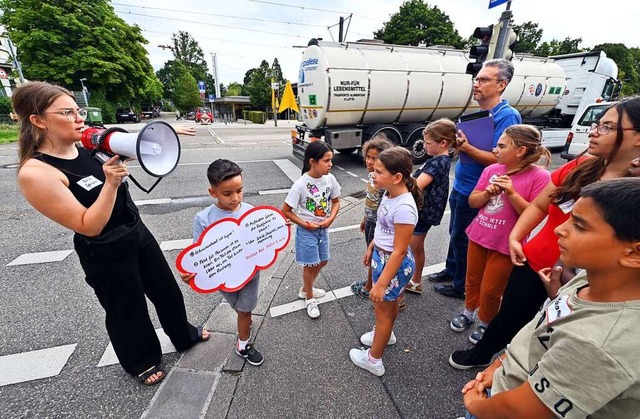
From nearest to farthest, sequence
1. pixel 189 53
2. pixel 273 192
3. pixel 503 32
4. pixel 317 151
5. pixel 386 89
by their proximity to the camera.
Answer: pixel 317 151, pixel 503 32, pixel 273 192, pixel 386 89, pixel 189 53

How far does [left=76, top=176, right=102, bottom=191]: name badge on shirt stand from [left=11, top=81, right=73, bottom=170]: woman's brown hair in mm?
246

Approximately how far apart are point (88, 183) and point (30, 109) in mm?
443

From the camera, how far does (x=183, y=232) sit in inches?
171

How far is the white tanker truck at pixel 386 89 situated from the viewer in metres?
7.28

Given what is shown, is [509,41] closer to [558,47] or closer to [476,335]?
[476,335]

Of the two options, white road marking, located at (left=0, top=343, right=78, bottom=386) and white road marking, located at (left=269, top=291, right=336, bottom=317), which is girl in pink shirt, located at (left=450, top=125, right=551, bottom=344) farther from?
white road marking, located at (left=0, top=343, right=78, bottom=386)

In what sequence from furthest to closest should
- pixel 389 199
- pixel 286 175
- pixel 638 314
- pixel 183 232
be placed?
pixel 286 175 → pixel 183 232 → pixel 389 199 → pixel 638 314

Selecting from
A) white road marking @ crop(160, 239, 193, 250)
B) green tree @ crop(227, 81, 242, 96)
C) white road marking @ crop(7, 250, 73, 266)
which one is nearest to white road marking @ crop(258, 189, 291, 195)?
white road marking @ crop(160, 239, 193, 250)

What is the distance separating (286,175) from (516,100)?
8891 mm

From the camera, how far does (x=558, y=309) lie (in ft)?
3.28

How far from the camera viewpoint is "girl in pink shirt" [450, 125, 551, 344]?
1920 mm

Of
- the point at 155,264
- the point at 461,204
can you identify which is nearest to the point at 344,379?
the point at 155,264

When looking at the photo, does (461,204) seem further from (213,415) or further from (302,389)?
(213,415)

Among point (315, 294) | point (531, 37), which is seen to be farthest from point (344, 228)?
point (531, 37)
